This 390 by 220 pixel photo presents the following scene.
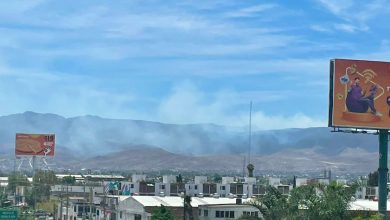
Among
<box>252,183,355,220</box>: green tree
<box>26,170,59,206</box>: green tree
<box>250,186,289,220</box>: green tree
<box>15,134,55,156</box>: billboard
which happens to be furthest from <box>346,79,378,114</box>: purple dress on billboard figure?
<box>26,170,59,206</box>: green tree

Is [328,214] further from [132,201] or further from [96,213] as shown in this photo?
[96,213]

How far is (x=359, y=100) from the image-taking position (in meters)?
58.2

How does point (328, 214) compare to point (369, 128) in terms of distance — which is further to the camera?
point (369, 128)

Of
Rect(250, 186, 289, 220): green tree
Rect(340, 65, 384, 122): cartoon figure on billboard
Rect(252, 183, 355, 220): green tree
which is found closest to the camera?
Rect(252, 183, 355, 220): green tree

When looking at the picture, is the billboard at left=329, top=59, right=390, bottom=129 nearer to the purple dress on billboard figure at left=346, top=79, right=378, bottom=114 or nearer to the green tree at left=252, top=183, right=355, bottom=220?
the purple dress on billboard figure at left=346, top=79, right=378, bottom=114

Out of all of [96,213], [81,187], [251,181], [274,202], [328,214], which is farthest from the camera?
[81,187]

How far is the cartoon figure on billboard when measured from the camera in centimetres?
5759

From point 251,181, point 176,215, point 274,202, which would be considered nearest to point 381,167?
point 274,202

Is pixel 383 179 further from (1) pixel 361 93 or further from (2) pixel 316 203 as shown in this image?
(2) pixel 316 203

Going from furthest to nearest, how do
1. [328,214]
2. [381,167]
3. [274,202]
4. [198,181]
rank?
[198,181]
[381,167]
[274,202]
[328,214]

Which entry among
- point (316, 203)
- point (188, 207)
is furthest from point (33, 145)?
point (316, 203)

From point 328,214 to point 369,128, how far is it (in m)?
18.3

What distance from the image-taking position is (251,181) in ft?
489

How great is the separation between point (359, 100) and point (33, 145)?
340ft
